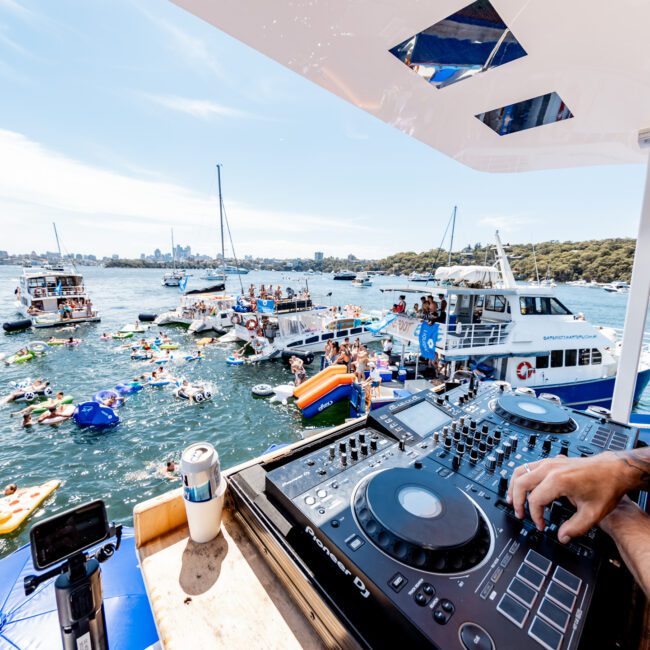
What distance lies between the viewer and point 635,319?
2.65 metres

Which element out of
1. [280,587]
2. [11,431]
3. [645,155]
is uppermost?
[645,155]

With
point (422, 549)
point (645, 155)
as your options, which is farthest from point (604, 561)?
point (645, 155)

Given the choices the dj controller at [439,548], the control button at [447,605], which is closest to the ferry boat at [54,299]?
the dj controller at [439,548]

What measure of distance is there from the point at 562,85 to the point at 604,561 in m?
2.19

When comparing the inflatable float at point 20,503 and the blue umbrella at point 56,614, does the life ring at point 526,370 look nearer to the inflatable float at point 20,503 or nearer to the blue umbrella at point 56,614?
the blue umbrella at point 56,614

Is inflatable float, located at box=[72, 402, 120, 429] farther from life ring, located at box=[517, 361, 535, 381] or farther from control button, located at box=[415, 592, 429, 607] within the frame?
life ring, located at box=[517, 361, 535, 381]

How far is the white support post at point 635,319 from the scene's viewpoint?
258 cm

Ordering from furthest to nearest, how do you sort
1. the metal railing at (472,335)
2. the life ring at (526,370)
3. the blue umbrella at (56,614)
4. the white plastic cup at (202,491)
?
the life ring at (526,370), the metal railing at (472,335), the blue umbrella at (56,614), the white plastic cup at (202,491)

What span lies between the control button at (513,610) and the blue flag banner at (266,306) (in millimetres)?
15220

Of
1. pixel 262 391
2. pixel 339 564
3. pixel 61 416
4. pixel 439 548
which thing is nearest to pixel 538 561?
pixel 439 548

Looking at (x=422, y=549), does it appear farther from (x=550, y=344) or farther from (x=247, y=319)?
(x=247, y=319)

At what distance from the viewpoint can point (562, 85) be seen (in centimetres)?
166

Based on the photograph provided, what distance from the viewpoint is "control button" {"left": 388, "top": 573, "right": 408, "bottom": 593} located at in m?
0.78

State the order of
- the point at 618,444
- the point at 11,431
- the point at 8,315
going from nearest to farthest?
1. the point at 618,444
2. the point at 11,431
3. the point at 8,315
